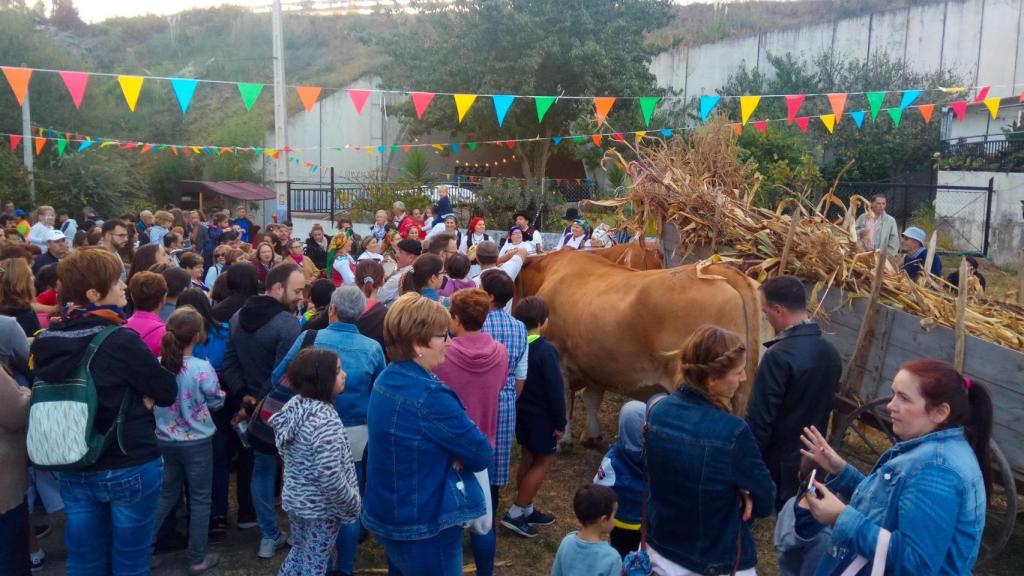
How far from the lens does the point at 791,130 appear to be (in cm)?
2577

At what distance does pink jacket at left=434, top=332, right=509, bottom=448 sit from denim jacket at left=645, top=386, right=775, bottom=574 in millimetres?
1316

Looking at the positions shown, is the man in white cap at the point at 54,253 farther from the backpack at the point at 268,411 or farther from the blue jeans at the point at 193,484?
the backpack at the point at 268,411

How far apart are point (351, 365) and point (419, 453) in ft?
4.27

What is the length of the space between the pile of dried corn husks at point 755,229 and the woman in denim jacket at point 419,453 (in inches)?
116

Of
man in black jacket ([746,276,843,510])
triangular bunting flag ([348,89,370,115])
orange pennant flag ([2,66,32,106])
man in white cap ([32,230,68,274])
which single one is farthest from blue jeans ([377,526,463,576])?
triangular bunting flag ([348,89,370,115])

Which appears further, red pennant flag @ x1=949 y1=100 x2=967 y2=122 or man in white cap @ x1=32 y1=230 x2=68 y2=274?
red pennant flag @ x1=949 y1=100 x2=967 y2=122

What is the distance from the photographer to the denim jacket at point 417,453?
129 inches

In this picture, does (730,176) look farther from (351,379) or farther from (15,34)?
(15,34)

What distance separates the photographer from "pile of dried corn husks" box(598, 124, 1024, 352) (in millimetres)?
5113

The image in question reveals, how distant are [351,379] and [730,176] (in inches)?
157

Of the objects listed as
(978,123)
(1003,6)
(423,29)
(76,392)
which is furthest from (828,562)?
(423,29)

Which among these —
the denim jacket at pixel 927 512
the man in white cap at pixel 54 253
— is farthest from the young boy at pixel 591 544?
the man in white cap at pixel 54 253

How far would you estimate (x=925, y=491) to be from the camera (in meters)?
2.40

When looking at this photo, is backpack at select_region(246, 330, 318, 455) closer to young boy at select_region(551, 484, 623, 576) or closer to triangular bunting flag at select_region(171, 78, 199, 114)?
young boy at select_region(551, 484, 623, 576)
